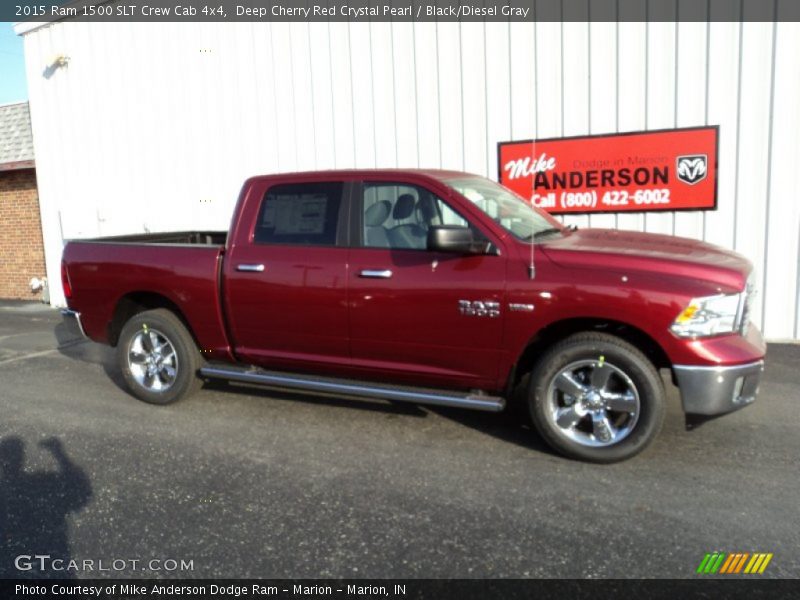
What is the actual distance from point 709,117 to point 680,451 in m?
4.56

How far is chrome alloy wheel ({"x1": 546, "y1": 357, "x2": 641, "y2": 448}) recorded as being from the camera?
442cm

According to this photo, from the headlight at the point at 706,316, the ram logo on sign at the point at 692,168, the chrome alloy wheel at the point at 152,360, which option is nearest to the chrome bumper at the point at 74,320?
the chrome alloy wheel at the point at 152,360

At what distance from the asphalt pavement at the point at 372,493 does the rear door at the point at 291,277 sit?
0.61 meters

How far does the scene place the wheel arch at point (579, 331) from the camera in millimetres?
4500

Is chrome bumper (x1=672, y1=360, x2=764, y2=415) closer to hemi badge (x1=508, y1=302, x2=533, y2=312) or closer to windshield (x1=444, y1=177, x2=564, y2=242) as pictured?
hemi badge (x1=508, y1=302, x2=533, y2=312)

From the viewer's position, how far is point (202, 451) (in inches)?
195

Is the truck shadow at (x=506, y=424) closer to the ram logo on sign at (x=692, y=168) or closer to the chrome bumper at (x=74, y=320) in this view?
the chrome bumper at (x=74, y=320)

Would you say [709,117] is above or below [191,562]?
above

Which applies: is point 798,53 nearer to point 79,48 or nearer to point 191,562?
point 191,562

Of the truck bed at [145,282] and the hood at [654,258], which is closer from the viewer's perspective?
the hood at [654,258]

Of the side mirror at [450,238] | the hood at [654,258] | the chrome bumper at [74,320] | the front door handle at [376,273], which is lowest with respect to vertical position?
the chrome bumper at [74,320]

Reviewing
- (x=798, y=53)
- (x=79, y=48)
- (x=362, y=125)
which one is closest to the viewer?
(x=798, y=53)

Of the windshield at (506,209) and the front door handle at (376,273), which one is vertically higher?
the windshield at (506,209)

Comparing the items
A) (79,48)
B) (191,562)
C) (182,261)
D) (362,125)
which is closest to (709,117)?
(362,125)
